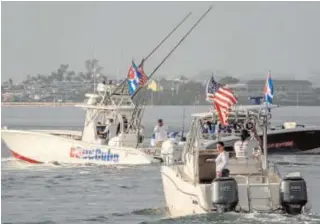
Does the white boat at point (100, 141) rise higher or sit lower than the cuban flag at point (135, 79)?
lower

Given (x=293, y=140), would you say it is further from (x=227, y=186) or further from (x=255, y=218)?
(x=255, y=218)

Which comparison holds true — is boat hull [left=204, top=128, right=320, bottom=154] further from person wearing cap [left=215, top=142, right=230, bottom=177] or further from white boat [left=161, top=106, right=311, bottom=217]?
person wearing cap [left=215, top=142, right=230, bottom=177]

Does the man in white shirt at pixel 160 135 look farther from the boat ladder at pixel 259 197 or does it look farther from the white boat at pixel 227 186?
the boat ladder at pixel 259 197

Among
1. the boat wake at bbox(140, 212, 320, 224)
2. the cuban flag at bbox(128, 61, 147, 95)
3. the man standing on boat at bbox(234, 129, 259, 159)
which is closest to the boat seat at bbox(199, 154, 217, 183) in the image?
the man standing on boat at bbox(234, 129, 259, 159)

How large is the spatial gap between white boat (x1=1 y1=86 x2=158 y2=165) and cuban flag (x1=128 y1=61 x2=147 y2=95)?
76 cm

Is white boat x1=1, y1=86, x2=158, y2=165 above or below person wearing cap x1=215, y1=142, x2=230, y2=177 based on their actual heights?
above

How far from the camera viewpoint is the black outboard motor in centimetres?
2112

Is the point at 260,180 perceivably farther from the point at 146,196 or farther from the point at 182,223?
the point at 146,196

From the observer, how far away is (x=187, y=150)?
25.1 metres

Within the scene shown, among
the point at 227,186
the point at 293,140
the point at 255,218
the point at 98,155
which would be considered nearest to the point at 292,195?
the point at 255,218

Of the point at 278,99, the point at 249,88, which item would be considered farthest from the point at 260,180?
the point at 278,99

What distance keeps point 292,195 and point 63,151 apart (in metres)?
19.9

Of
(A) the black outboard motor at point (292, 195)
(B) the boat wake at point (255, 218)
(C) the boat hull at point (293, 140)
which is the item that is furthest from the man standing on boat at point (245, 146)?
(C) the boat hull at point (293, 140)

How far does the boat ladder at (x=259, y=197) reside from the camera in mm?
21422
